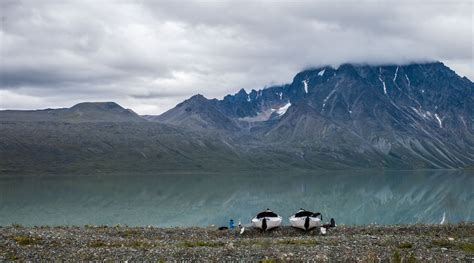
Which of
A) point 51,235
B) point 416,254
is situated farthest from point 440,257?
point 51,235

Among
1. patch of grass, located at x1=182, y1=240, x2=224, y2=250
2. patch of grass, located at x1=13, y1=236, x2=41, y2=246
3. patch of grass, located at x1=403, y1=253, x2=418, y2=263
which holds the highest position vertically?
patch of grass, located at x1=403, y1=253, x2=418, y2=263

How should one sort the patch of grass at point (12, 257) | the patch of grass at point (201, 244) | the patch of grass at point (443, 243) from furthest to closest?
the patch of grass at point (201, 244)
the patch of grass at point (443, 243)
the patch of grass at point (12, 257)

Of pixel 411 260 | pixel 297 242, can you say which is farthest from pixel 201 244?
pixel 411 260

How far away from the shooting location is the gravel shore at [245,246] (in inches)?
952

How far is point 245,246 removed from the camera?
91.9 ft

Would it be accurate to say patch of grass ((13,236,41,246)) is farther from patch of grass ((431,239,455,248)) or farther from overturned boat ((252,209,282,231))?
patch of grass ((431,239,455,248))

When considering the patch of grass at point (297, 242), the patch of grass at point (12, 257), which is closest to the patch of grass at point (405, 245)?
the patch of grass at point (297, 242)

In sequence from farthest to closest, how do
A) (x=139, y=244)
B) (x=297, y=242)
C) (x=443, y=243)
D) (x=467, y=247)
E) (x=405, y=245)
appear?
(x=297, y=242), (x=443, y=243), (x=139, y=244), (x=405, y=245), (x=467, y=247)

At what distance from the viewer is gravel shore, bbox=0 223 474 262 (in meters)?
24.2

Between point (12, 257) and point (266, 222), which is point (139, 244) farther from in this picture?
point (266, 222)

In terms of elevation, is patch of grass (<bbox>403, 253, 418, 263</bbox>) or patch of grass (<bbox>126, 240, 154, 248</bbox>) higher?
patch of grass (<bbox>403, 253, 418, 263</bbox>)

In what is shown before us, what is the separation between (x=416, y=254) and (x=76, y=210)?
8284cm

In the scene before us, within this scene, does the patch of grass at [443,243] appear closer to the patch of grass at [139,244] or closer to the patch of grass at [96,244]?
the patch of grass at [139,244]

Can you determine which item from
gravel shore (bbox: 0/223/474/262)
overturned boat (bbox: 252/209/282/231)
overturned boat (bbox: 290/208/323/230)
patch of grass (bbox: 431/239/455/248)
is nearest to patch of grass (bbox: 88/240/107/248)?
gravel shore (bbox: 0/223/474/262)
